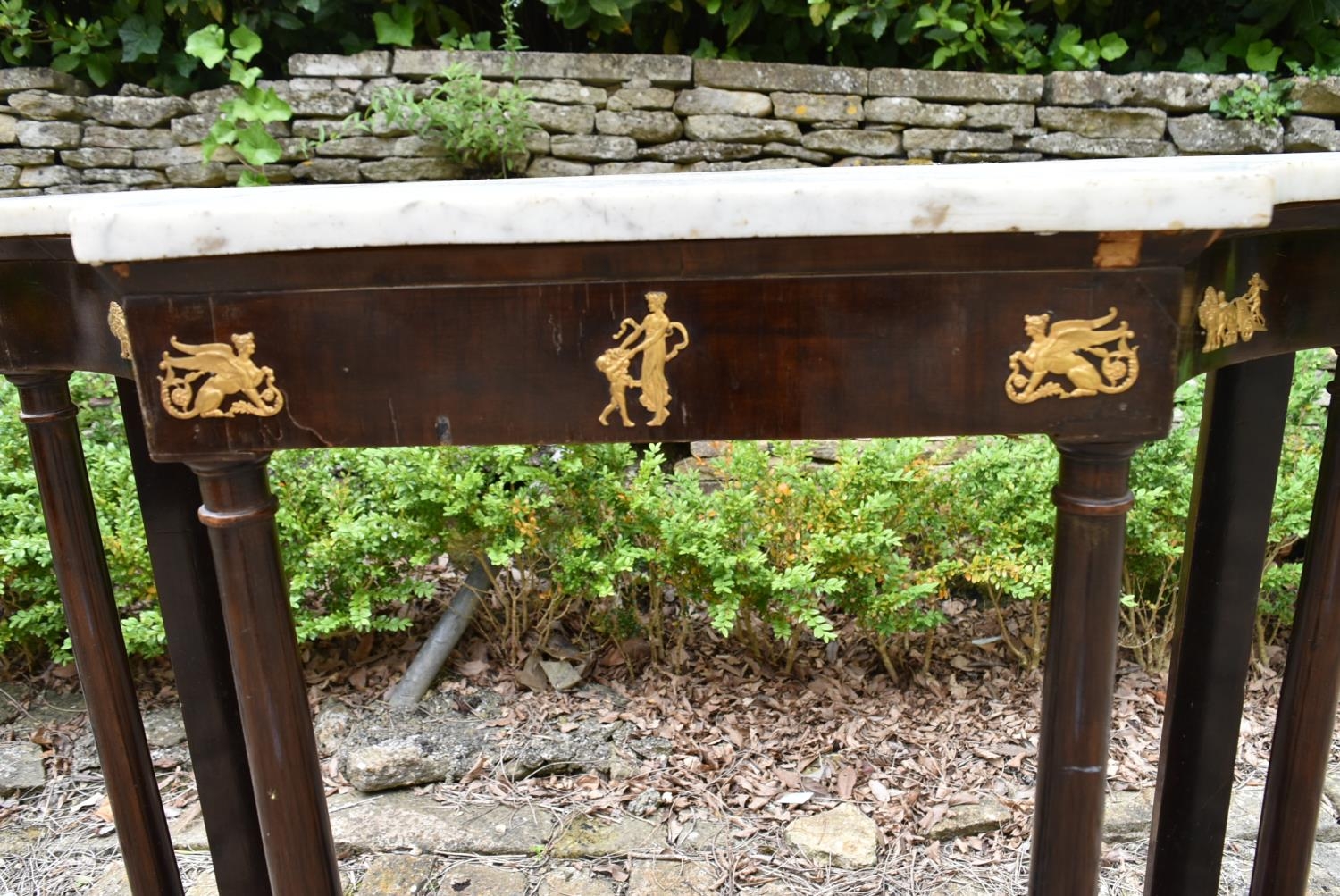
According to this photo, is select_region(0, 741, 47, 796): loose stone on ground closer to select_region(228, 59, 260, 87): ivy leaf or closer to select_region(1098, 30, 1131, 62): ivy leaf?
select_region(228, 59, 260, 87): ivy leaf

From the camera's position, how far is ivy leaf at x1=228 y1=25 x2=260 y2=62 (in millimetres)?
3721

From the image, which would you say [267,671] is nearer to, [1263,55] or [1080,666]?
[1080,666]

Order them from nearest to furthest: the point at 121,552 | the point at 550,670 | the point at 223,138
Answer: the point at 121,552
the point at 550,670
the point at 223,138

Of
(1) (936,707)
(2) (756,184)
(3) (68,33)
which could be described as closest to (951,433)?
(2) (756,184)

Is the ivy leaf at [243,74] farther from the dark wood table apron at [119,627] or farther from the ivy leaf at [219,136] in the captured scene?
the dark wood table apron at [119,627]

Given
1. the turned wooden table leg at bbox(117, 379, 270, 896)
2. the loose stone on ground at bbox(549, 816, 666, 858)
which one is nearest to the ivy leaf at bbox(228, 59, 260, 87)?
the turned wooden table leg at bbox(117, 379, 270, 896)

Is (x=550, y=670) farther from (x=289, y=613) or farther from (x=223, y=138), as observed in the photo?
(x=223, y=138)

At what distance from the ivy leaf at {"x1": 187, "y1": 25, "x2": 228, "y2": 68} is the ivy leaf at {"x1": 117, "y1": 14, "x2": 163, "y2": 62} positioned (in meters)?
0.20

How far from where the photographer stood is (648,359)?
0.92m

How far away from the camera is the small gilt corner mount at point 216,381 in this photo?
0.92m

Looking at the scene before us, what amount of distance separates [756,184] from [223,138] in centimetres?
352

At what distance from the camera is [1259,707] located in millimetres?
2645

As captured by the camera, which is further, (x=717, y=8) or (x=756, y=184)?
(x=717, y=8)

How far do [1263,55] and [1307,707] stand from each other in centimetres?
338
